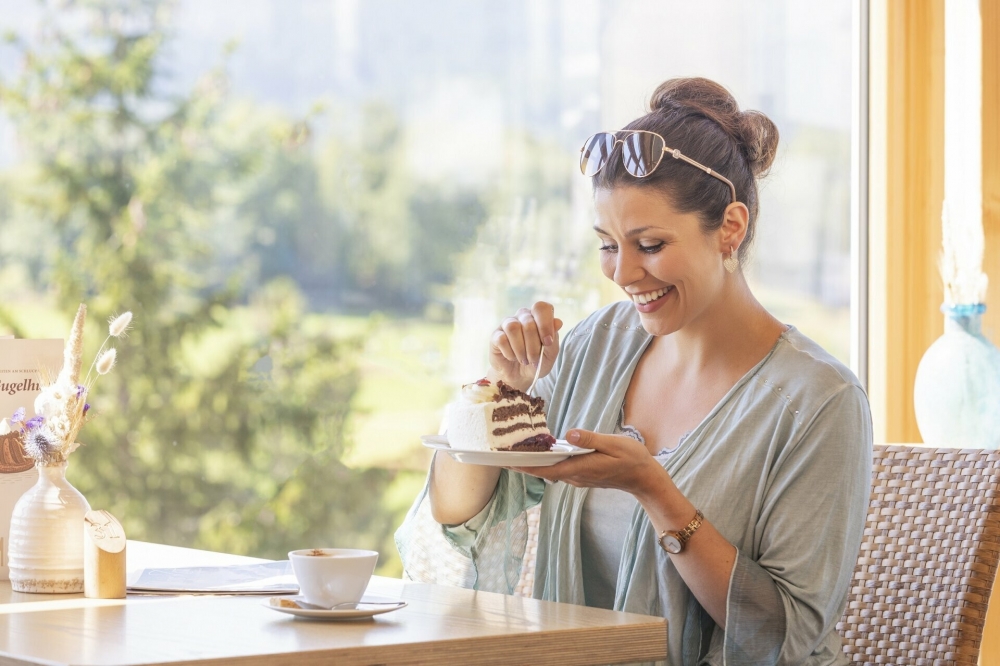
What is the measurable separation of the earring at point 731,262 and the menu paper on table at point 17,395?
1.02 meters

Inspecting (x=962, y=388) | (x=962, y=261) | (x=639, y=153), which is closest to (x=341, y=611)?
(x=639, y=153)

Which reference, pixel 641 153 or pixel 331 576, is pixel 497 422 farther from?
pixel 641 153

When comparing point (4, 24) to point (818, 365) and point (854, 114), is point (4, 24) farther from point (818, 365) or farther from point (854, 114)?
point (818, 365)

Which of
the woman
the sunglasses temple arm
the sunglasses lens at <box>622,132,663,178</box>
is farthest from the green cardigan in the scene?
the sunglasses lens at <box>622,132,663,178</box>

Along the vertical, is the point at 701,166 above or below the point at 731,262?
above

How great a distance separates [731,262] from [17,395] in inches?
43.2

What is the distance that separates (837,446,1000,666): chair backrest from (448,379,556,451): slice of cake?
733mm

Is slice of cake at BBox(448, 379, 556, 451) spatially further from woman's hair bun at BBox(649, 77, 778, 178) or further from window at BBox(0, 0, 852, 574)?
window at BBox(0, 0, 852, 574)

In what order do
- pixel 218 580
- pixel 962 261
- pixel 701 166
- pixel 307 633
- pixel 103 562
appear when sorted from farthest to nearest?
pixel 962 261 < pixel 701 166 < pixel 218 580 < pixel 103 562 < pixel 307 633

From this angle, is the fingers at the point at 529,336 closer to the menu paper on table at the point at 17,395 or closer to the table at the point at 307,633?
the table at the point at 307,633

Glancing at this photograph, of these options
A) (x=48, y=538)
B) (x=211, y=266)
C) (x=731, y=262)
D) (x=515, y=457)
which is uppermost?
(x=211, y=266)

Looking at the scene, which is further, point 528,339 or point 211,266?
point 211,266

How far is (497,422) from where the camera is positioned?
5.19ft

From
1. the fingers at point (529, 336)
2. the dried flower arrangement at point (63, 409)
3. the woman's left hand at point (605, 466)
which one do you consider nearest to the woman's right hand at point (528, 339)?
the fingers at point (529, 336)
